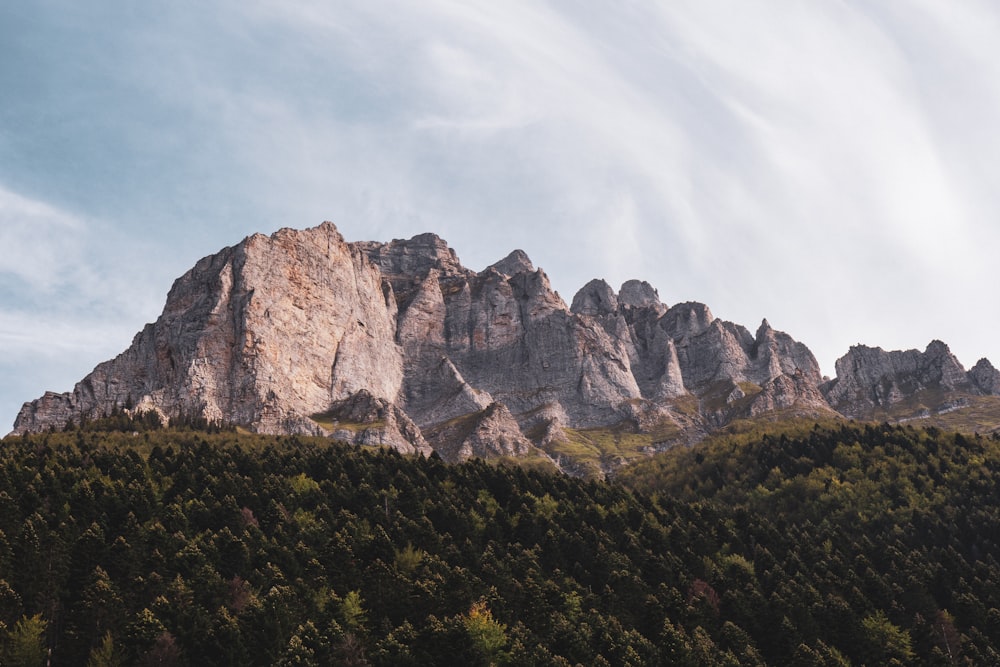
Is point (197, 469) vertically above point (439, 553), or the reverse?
point (197, 469)

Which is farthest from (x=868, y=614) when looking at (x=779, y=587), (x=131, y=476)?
(x=131, y=476)

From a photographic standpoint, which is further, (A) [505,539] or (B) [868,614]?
(A) [505,539]

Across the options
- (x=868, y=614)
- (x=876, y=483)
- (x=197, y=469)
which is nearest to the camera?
(x=868, y=614)

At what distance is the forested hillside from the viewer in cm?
9575

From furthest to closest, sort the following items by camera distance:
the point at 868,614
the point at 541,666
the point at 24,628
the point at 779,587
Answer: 1. the point at 779,587
2. the point at 868,614
3. the point at 541,666
4. the point at 24,628

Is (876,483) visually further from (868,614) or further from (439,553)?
(439,553)

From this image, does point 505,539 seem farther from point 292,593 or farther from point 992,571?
point 992,571

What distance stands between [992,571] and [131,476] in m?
141

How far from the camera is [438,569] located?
119 m

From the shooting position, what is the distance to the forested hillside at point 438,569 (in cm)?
9575

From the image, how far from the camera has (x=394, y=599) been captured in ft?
356

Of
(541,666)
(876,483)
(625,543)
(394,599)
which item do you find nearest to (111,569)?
(394,599)

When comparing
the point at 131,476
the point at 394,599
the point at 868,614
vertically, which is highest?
the point at 131,476

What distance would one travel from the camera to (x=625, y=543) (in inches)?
5625
